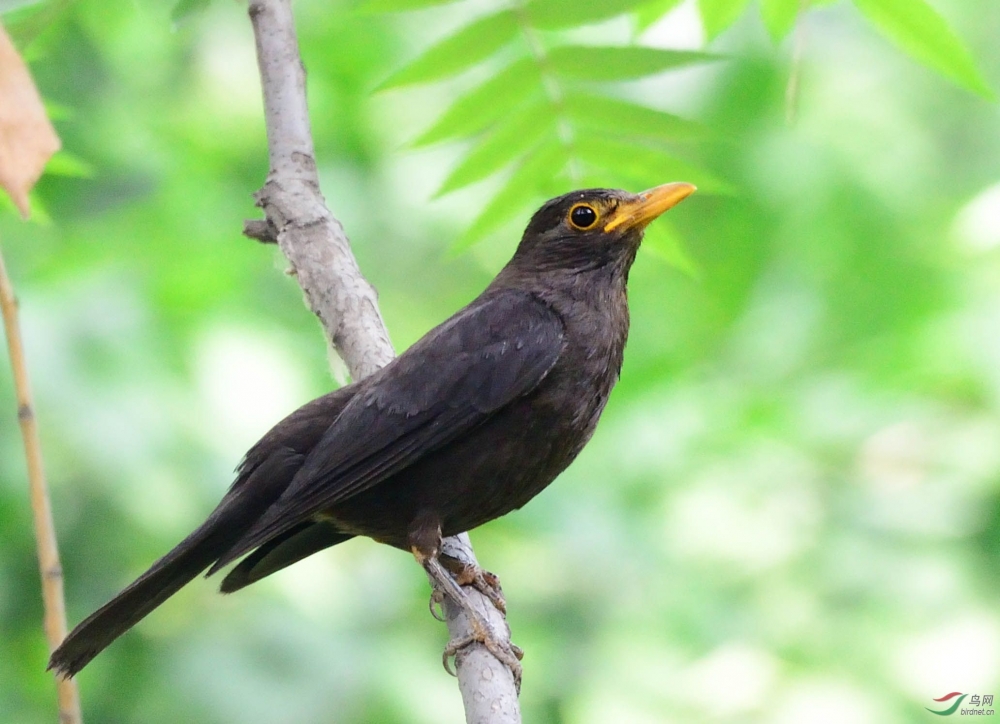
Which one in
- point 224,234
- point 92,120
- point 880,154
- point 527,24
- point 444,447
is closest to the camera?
point 527,24

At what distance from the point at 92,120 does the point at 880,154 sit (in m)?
4.18

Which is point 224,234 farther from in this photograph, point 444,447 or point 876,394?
point 876,394

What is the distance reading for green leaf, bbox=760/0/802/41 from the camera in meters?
3.20

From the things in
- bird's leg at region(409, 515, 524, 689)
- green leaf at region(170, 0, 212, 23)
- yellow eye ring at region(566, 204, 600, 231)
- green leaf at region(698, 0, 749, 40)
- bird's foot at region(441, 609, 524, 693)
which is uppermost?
yellow eye ring at region(566, 204, 600, 231)

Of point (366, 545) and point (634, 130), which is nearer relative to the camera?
A: point (634, 130)

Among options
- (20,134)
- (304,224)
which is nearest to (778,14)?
(304,224)

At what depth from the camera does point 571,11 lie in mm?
3143

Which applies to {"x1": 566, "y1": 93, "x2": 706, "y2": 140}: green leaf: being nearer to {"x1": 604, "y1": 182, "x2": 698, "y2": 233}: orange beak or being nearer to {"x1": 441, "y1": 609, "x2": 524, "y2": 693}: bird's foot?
{"x1": 604, "y1": 182, "x2": 698, "y2": 233}: orange beak

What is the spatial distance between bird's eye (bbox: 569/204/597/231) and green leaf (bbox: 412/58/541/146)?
767 millimetres

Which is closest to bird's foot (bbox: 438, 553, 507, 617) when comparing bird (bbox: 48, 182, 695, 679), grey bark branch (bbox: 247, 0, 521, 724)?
bird (bbox: 48, 182, 695, 679)

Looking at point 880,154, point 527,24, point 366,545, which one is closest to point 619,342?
point 527,24

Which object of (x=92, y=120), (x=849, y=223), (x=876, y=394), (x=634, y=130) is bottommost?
(x=634, y=130)

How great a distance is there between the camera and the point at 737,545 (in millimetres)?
5340

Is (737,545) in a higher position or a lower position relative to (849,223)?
lower
